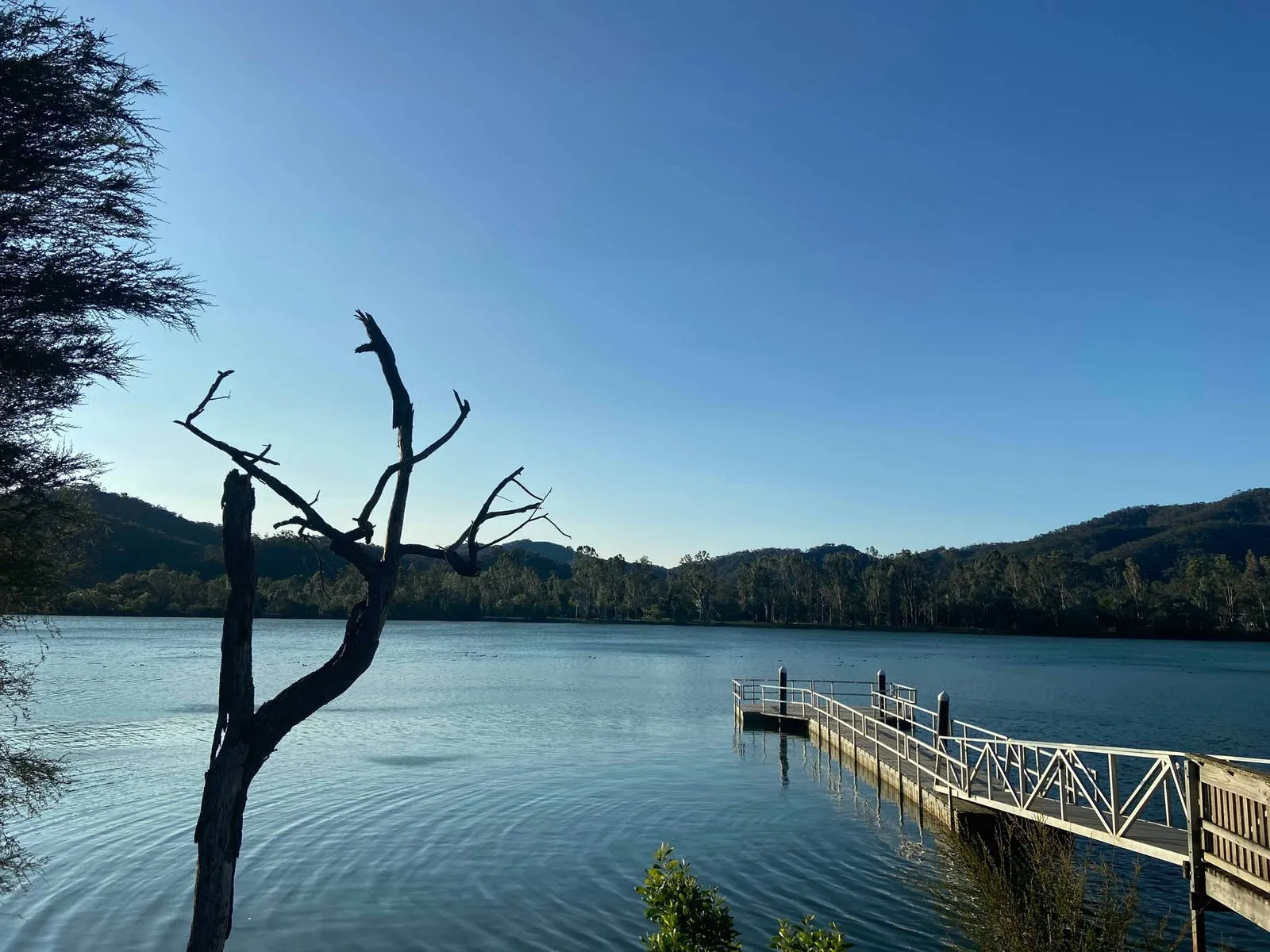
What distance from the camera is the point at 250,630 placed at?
7152 millimetres

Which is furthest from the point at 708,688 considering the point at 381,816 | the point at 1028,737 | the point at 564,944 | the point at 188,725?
the point at 564,944

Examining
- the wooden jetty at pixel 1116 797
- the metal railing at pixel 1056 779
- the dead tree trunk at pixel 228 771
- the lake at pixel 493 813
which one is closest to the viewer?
the dead tree trunk at pixel 228 771

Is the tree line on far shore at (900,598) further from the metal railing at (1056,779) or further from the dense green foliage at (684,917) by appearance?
the dense green foliage at (684,917)

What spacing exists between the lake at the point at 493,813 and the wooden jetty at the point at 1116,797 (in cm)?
135

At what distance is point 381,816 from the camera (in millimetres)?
22406

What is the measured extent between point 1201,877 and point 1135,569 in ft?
542

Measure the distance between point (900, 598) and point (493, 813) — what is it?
165405mm

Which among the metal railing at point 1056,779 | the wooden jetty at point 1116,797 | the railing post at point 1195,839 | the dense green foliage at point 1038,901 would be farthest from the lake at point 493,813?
the railing post at point 1195,839

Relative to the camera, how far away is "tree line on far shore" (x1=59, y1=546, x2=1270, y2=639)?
146 metres

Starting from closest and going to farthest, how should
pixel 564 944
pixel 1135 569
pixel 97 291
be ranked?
pixel 97 291 < pixel 564 944 < pixel 1135 569

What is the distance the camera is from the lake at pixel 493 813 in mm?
15250

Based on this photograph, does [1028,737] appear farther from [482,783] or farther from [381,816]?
[381,816]

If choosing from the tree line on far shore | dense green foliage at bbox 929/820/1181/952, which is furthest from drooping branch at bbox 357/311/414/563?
the tree line on far shore

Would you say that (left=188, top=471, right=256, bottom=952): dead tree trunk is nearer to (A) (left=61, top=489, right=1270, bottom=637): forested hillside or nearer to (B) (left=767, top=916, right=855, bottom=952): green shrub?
(B) (left=767, top=916, right=855, bottom=952): green shrub
